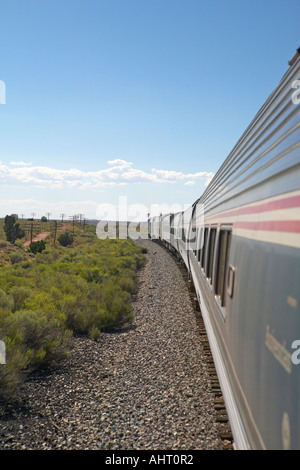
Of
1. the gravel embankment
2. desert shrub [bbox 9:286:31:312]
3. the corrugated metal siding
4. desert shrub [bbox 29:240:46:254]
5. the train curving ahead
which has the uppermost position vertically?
the corrugated metal siding

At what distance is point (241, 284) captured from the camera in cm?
369

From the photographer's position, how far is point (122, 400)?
648cm

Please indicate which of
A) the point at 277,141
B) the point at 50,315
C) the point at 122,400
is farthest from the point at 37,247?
the point at 277,141

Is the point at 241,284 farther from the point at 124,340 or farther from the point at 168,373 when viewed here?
the point at 124,340

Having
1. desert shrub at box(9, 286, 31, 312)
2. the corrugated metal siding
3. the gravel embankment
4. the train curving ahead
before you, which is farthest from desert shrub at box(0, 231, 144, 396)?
the corrugated metal siding

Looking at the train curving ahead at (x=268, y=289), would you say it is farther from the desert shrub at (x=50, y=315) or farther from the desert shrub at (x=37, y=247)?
the desert shrub at (x=37, y=247)

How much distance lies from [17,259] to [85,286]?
68.8 feet

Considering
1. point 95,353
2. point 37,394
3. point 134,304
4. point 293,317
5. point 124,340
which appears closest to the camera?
point 293,317

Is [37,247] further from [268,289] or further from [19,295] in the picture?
[268,289]

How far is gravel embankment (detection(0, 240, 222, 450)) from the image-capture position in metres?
5.25

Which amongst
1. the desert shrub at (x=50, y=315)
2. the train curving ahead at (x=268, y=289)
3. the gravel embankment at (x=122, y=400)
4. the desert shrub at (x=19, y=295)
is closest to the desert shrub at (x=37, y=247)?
the desert shrub at (x=50, y=315)

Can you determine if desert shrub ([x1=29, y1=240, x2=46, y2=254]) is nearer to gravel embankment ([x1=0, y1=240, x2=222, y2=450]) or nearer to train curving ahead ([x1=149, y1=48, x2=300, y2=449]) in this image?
gravel embankment ([x1=0, y1=240, x2=222, y2=450])

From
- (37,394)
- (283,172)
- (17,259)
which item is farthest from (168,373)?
(17,259)

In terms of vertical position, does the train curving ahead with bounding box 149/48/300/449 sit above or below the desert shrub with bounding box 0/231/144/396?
above
